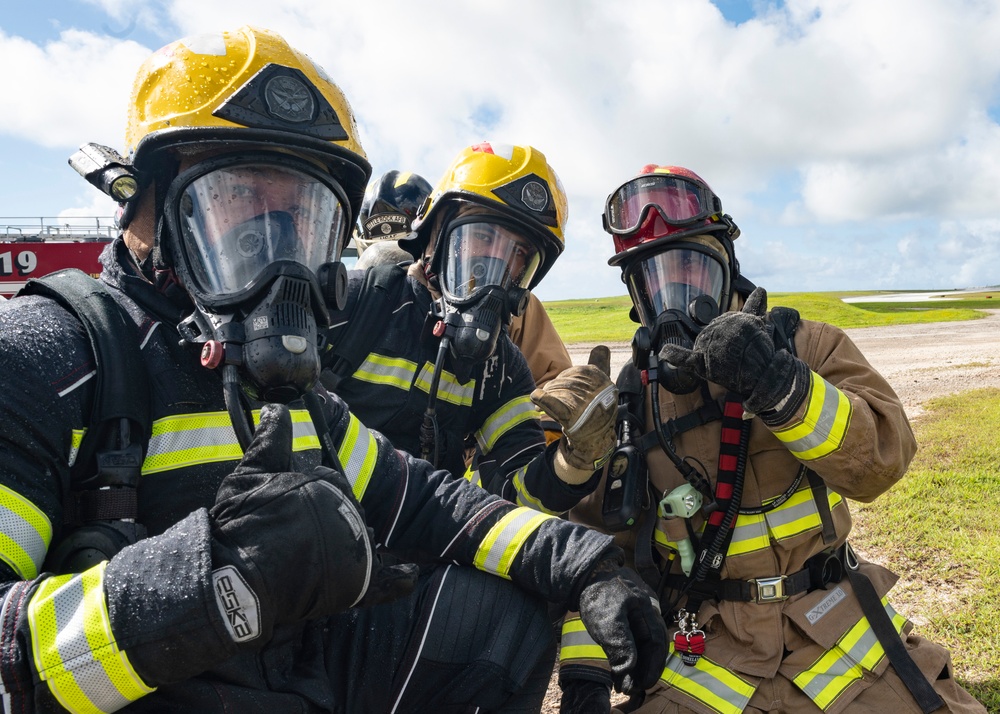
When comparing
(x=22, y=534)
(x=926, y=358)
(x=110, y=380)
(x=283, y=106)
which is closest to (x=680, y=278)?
(x=283, y=106)

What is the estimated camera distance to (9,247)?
555 inches

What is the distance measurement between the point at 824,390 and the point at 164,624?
6.59ft

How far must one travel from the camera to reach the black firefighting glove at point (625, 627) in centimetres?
188

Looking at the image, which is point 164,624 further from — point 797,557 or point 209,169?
point 797,557

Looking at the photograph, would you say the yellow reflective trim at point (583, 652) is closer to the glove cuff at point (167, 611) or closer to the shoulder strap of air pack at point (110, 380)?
the glove cuff at point (167, 611)

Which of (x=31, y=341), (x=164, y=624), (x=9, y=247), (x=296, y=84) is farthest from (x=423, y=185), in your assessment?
(x=9, y=247)

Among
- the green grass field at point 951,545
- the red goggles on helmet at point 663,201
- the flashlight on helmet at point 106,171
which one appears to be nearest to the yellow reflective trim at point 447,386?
the red goggles on helmet at point 663,201

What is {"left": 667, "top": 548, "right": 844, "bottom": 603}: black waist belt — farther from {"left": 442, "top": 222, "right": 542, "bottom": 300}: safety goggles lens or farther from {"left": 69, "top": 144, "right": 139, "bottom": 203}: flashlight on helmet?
{"left": 69, "top": 144, "right": 139, "bottom": 203}: flashlight on helmet

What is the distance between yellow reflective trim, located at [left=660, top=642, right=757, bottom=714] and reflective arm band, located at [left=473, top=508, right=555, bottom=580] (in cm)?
80

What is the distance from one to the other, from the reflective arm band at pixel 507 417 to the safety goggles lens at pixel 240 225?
5.12 ft

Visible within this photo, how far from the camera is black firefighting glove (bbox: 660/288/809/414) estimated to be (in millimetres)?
2309

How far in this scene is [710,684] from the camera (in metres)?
2.49

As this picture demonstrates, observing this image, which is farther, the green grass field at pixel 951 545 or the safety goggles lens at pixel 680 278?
the green grass field at pixel 951 545

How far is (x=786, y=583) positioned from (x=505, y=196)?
203 cm
